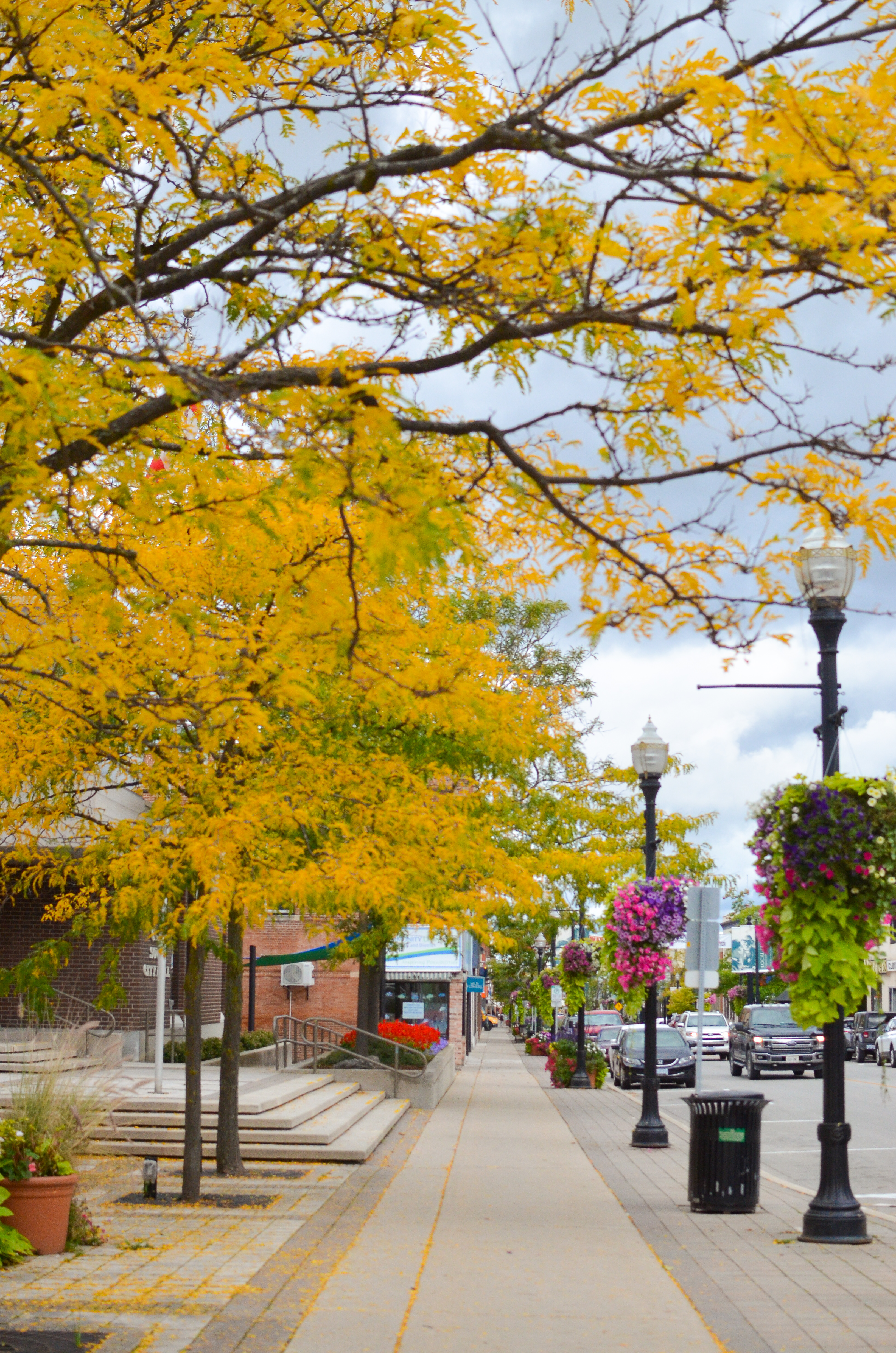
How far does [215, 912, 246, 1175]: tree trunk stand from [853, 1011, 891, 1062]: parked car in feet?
130

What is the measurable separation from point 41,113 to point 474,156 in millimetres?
1855

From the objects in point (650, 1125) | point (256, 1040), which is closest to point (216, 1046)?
point (256, 1040)

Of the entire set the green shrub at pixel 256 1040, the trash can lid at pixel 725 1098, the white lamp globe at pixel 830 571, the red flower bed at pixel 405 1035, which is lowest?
the green shrub at pixel 256 1040

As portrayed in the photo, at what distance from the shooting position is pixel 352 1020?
42406 mm

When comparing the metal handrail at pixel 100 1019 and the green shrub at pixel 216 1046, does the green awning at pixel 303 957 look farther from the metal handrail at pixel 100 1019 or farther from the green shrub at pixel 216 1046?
the metal handrail at pixel 100 1019

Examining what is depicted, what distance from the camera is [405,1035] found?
28.5 m

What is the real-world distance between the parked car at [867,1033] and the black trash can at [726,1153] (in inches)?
1556

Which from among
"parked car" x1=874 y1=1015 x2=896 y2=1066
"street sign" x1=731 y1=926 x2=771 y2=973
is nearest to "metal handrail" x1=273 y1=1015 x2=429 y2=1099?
"parked car" x1=874 y1=1015 x2=896 y2=1066

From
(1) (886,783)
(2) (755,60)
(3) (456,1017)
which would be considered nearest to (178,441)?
(2) (755,60)

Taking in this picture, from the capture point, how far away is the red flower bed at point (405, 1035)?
1099 inches

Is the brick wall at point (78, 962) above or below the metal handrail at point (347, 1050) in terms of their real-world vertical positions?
above

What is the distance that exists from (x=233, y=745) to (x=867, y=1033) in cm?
4497

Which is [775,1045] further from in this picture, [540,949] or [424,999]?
[540,949]

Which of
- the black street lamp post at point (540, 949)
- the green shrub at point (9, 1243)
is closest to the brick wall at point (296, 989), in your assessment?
the black street lamp post at point (540, 949)
